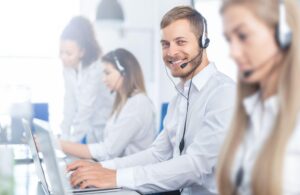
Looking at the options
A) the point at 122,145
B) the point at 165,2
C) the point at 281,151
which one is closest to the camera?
the point at 281,151

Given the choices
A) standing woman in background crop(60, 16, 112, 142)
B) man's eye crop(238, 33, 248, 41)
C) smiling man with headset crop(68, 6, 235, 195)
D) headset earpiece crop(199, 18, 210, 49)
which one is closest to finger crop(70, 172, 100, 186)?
smiling man with headset crop(68, 6, 235, 195)

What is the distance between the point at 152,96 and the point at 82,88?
816mm

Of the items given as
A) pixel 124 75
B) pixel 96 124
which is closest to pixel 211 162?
pixel 124 75

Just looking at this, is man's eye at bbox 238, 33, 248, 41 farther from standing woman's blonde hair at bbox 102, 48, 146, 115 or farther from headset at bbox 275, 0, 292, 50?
standing woman's blonde hair at bbox 102, 48, 146, 115

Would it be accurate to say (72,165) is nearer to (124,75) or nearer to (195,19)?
(195,19)

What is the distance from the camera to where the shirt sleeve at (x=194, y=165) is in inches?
62.7

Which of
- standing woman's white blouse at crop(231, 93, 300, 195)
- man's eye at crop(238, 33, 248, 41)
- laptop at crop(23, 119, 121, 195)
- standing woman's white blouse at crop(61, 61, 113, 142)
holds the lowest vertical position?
standing woman's white blouse at crop(61, 61, 113, 142)

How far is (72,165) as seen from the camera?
5.87 feet

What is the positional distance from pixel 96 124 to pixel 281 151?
2929mm

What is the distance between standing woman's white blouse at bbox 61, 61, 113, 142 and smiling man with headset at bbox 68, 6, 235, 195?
5.45 feet

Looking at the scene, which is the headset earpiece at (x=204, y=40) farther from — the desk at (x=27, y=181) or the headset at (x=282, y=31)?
the headset at (x=282, y=31)

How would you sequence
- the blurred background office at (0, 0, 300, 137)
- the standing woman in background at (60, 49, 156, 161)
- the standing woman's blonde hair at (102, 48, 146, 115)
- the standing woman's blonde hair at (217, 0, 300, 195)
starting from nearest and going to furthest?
the standing woman's blonde hair at (217, 0, 300, 195) < the standing woman in background at (60, 49, 156, 161) < the standing woman's blonde hair at (102, 48, 146, 115) < the blurred background office at (0, 0, 300, 137)

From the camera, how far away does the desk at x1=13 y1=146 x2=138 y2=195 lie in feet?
5.25

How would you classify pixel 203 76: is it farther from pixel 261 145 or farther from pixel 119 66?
pixel 119 66
